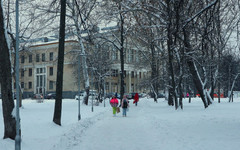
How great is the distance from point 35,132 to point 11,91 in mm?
3435

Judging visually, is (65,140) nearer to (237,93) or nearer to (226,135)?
(226,135)

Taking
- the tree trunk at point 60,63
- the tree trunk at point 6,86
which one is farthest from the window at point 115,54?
the tree trunk at point 6,86

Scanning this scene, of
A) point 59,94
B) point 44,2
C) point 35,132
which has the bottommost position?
point 35,132

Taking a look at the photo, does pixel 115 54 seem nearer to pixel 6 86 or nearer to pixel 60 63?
pixel 60 63

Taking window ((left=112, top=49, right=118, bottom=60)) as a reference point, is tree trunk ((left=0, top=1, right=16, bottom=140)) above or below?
below

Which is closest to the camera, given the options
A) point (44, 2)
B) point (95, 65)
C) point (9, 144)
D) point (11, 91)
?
point (9, 144)

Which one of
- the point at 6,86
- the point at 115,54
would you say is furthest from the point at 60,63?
→ the point at 115,54

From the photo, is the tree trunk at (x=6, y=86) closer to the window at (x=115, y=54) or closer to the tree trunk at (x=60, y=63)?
the tree trunk at (x=60, y=63)

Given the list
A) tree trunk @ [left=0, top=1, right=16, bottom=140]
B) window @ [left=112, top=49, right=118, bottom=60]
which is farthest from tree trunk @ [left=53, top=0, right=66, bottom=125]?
window @ [left=112, top=49, right=118, bottom=60]

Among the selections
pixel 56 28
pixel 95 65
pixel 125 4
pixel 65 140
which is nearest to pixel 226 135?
pixel 65 140

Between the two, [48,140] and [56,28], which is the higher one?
[56,28]

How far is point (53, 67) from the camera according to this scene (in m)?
74.3

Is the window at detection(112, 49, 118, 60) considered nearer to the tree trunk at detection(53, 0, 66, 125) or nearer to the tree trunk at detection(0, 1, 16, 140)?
the tree trunk at detection(53, 0, 66, 125)

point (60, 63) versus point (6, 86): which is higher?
point (60, 63)
